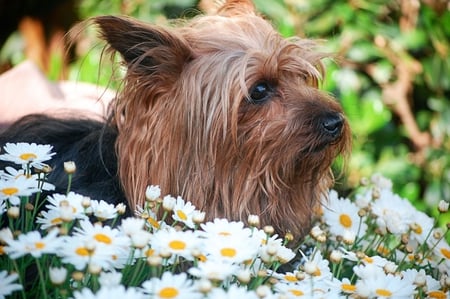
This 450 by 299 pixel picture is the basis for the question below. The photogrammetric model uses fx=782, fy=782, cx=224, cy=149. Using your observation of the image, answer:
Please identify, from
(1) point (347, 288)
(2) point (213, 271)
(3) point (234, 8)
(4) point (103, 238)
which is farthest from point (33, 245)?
(3) point (234, 8)

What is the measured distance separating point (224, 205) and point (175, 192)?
0.55 feet

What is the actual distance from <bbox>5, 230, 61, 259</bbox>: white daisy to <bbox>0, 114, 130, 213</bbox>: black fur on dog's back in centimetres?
85

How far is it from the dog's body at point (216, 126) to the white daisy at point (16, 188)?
62 centimetres

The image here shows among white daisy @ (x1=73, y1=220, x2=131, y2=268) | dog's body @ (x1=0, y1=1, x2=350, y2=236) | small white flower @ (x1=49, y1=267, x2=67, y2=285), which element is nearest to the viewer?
small white flower @ (x1=49, y1=267, x2=67, y2=285)

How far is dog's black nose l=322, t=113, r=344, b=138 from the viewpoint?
8.12 ft

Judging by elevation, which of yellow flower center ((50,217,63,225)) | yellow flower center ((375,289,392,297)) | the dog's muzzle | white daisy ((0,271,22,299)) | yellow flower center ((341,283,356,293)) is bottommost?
yellow flower center ((341,283,356,293))

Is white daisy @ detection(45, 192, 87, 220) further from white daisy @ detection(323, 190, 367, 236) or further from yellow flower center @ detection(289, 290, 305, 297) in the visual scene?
white daisy @ detection(323, 190, 367, 236)

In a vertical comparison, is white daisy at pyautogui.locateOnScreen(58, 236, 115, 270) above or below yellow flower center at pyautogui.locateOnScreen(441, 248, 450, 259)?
above

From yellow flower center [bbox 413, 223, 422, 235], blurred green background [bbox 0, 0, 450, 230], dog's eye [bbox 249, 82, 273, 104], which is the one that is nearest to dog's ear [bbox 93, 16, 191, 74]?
dog's eye [bbox 249, 82, 273, 104]

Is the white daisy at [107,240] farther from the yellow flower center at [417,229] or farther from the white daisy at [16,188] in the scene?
the yellow flower center at [417,229]

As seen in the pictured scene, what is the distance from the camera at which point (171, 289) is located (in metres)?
1.54

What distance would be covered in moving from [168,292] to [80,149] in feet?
4.09

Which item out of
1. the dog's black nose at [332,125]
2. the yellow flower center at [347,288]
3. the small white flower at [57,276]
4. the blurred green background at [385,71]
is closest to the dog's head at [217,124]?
the dog's black nose at [332,125]

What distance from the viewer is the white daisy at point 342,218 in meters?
2.60
